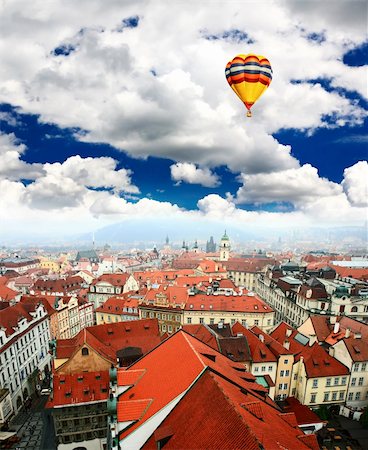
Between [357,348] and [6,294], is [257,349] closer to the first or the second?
[357,348]

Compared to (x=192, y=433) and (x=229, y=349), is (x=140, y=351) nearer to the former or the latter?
(x=229, y=349)

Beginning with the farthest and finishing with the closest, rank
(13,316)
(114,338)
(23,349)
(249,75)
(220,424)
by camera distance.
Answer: (13,316), (23,349), (114,338), (249,75), (220,424)

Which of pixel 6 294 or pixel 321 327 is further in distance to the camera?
pixel 6 294

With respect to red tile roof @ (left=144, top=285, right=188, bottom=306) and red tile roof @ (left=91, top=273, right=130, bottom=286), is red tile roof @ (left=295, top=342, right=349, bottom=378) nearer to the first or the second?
red tile roof @ (left=144, top=285, right=188, bottom=306)

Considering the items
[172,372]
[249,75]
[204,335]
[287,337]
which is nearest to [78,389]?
[172,372]

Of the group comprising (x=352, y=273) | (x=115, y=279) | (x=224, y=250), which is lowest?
(x=115, y=279)

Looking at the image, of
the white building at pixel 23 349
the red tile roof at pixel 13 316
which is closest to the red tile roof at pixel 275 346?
the white building at pixel 23 349

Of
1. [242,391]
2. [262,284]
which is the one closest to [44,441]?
[242,391]
